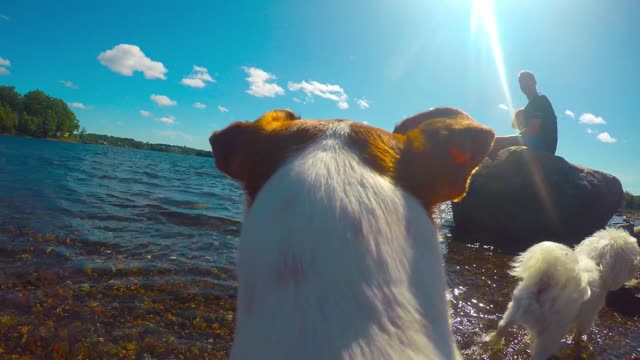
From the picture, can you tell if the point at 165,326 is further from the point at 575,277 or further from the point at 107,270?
the point at 575,277

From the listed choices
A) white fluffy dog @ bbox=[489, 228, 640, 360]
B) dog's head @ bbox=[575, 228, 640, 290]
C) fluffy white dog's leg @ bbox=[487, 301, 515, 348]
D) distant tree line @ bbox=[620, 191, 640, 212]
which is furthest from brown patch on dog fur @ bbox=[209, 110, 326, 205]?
distant tree line @ bbox=[620, 191, 640, 212]

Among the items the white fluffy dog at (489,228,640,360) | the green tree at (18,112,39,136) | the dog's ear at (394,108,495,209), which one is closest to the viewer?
the dog's ear at (394,108,495,209)

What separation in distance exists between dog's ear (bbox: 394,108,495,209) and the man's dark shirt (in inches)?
401

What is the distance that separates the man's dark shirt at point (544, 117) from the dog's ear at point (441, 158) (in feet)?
33.4

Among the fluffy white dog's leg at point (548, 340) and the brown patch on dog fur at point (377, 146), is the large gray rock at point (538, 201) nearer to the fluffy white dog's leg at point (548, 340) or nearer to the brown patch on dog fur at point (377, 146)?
the fluffy white dog's leg at point (548, 340)

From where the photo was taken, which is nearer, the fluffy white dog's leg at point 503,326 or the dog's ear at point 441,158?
the dog's ear at point 441,158

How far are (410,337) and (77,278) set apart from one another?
6095 millimetres

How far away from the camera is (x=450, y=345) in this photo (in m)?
1.14

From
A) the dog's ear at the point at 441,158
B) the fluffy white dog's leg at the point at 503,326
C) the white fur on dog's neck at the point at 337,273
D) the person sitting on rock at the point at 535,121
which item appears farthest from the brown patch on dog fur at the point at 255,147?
the person sitting on rock at the point at 535,121

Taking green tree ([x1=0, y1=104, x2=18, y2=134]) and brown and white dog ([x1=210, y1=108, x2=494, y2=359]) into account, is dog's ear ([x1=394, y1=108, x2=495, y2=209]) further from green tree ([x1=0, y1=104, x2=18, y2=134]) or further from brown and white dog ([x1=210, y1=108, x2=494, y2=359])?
green tree ([x1=0, y1=104, x2=18, y2=134])

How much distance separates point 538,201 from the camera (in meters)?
A: 10.8

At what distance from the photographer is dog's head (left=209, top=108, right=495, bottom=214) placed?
1.30 metres

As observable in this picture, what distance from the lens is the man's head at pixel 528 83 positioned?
9.73 meters

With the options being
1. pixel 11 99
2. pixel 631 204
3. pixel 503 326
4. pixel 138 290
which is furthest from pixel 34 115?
pixel 631 204
